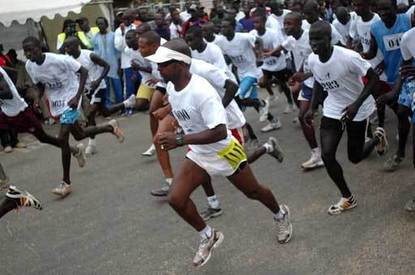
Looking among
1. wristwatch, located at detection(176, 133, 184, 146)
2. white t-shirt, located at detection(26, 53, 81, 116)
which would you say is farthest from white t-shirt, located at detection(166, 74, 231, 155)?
white t-shirt, located at detection(26, 53, 81, 116)

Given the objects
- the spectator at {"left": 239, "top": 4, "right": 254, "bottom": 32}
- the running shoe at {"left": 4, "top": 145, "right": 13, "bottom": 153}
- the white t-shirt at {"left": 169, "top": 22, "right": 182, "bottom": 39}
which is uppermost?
the spectator at {"left": 239, "top": 4, "right": 254, "bottom": 32}

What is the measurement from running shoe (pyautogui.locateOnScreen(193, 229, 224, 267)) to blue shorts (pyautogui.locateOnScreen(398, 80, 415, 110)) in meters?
2.30

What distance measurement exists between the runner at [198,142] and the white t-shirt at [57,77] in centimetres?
286

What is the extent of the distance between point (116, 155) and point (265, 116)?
232 centimetres

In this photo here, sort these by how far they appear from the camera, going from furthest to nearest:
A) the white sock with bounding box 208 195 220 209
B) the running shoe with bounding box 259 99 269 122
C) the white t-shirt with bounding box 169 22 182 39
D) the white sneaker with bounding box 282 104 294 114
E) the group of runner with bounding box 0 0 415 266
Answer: the white t-shirt with bounding box 169 22 182 39, the white sneaker with bounding box 282 104 294 114, the running shoe with bounding box 259 99 269 122, the white sock with bounding box 208 195 220 209, the group of runner with bounding box 0 0 415 266

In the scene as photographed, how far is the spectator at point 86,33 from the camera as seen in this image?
11.5m

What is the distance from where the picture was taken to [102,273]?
14.6ft

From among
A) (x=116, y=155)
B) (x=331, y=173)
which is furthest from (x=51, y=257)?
(x=116, y=155)

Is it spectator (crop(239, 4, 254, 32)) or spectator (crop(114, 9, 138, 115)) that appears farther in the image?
spectator (crop(239, 4, 254, 32))

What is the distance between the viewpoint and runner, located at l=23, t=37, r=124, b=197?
655 cm

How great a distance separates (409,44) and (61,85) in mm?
4040

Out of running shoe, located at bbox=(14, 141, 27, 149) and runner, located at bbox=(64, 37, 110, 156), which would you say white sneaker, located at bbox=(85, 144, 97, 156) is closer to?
runner, located at bbox=(64, 37, 110, 156)

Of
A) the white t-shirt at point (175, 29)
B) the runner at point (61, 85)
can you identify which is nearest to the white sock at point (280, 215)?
the runner at point (61, 85)

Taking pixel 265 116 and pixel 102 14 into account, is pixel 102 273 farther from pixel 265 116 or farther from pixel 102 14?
pixel 102 14
